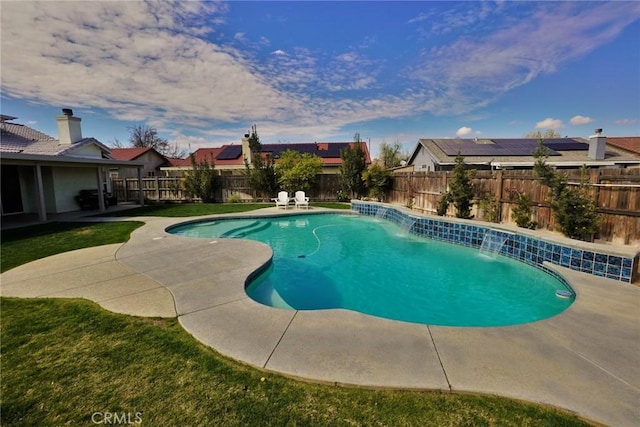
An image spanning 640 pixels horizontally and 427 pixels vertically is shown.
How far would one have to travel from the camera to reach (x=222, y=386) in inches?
89.4

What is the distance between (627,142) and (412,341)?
91.6 ft

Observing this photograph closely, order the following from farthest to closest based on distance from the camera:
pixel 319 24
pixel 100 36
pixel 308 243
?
pixel 319 24 → pixel 100 36 → pixel 308 243

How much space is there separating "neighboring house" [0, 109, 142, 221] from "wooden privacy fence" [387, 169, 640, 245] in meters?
14.8

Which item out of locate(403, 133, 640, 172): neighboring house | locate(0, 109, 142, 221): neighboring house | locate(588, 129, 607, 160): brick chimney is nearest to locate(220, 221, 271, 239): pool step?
locate(0, 109, 142, 221): neighboring house

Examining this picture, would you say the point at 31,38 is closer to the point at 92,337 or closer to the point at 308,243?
the point at 308,243

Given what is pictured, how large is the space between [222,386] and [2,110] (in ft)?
69.3

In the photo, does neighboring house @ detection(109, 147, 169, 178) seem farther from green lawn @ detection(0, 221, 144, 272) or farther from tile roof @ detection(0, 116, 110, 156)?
green lawn @ detection(0, 221, 144, 272)

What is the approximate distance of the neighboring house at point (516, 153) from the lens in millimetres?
16734

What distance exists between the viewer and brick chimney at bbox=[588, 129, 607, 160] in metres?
17.1

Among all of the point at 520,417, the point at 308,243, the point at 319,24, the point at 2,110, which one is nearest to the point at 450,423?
the point at 520,417

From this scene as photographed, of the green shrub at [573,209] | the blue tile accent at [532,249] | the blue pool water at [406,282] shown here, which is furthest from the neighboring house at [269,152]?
the green shrub at [573,209]

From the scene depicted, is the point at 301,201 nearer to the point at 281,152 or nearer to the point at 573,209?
the point at 573,209

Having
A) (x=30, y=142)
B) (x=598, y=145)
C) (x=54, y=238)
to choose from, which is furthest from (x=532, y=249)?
(x=30, y=142)

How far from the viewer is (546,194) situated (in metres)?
7.25
